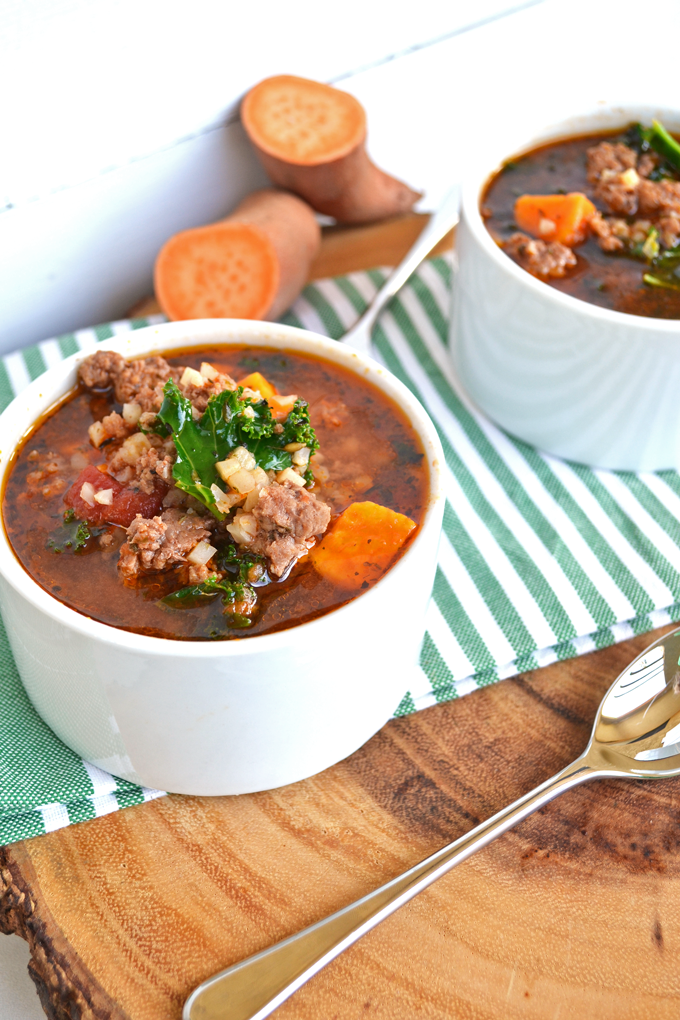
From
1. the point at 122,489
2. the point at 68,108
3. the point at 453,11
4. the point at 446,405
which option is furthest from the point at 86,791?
the point at 453,11

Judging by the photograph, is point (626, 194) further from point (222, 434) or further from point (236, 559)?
point (236, 559)

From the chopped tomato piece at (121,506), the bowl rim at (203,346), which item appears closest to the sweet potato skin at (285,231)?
the bowl rim at (203,346)

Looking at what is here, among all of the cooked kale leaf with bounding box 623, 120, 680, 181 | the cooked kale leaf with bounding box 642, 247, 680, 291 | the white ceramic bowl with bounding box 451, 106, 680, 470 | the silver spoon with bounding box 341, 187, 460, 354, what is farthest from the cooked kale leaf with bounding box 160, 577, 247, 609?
the cooked kale leaf with bounding box 623, 120, 680, 181

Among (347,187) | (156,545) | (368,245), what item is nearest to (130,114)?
(347,187)

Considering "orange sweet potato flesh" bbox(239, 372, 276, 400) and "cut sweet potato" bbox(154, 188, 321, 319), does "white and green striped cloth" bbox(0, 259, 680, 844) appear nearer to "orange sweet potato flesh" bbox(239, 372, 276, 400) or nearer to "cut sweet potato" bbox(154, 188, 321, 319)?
"cut sweet potato" bbox(154, 188, 321, 319)

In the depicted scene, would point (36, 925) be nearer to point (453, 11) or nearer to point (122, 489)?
point (122, 489)

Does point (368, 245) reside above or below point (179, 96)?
below
